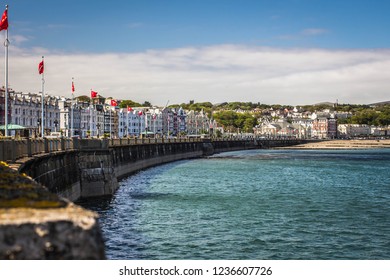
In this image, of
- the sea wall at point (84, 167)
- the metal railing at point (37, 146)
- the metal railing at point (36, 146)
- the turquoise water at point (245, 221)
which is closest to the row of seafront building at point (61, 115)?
the sea wall at point (84, 167)

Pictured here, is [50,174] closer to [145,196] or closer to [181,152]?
[145,196]

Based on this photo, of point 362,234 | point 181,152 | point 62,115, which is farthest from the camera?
point 62,115

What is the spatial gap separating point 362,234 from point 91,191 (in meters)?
22.9

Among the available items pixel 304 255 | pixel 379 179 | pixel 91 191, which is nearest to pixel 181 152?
pixel 379 179

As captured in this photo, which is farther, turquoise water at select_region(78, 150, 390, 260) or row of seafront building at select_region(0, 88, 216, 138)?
row of seafront building at select_region(0, 88, 216, 138)

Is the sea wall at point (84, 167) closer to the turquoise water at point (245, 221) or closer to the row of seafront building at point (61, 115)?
the turquoise water at point (245, 221)

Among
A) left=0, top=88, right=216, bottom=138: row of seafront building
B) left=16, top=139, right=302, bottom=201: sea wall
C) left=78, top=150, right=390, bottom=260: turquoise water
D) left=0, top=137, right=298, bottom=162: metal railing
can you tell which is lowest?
left=78, top=150, right=390, bottom=260: turquoise water

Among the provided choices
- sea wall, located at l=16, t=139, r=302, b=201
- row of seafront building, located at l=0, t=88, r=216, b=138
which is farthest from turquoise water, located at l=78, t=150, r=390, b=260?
row of seafront building, located at l=0, t=88, r=216, b=138

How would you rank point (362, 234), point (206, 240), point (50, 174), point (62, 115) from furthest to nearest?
point (62, 115) < point (50, 174) < point (362, 234) < point (206, 240)

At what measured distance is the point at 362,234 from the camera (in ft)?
93.5

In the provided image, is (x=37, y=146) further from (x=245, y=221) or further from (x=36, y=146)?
(x=245, y=221)

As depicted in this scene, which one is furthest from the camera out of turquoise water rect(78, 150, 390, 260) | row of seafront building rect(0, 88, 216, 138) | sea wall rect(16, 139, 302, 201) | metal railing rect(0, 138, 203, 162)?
row of seafront building rect(0, 88, 216, 138)

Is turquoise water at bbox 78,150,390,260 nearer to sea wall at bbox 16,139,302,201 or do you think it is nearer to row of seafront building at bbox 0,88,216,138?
sea wall at bbox 16,139,302,201

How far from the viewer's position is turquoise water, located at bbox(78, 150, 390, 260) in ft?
79.8
